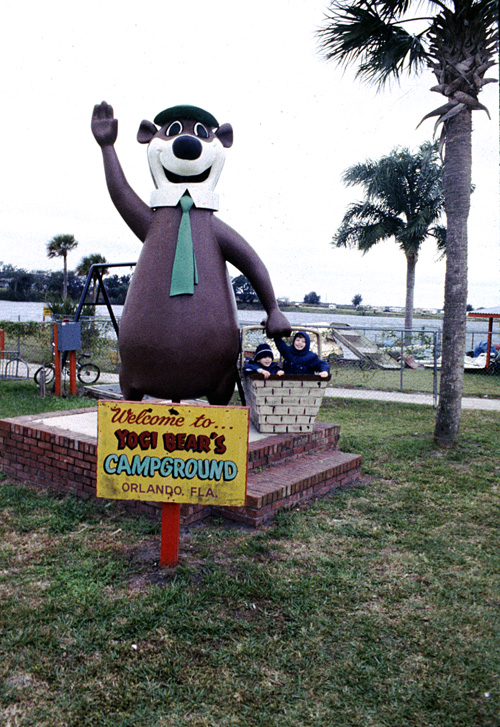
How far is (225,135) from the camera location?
4.30 metres

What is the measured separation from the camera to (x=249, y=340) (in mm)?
12703

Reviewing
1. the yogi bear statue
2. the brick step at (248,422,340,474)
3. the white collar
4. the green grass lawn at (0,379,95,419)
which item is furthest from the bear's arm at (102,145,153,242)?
the green grass lawn at (0,379,95,419)

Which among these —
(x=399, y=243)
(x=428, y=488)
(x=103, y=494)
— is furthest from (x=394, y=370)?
(x=103, y=494)

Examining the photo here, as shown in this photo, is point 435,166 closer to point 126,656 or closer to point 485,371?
point 485,371

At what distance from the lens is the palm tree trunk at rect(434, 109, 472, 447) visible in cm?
637

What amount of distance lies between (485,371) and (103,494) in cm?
1523

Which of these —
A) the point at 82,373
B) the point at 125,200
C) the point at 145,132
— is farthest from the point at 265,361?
the point at 82,373

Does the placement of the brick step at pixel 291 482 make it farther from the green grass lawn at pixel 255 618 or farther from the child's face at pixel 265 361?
the child's face at pixel 265 361

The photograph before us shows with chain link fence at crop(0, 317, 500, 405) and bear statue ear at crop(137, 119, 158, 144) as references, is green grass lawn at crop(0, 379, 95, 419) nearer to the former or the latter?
chain link fence at crop(0, 317, 500, 405)

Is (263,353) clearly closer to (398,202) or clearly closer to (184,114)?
(184,114)

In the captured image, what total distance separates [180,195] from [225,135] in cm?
65

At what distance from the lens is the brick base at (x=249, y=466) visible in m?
4.09

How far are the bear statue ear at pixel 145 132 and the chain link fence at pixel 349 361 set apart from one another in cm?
509

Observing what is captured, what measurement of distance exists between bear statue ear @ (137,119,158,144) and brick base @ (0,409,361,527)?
2.27m
